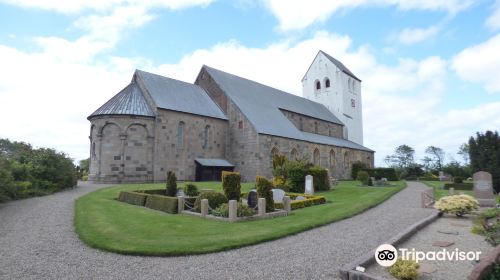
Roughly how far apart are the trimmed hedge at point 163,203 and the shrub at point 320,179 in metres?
11.6

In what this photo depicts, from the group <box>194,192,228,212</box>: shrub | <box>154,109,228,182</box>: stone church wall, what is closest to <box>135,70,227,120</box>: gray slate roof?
<box>154,109,228,182</box>: stone church wall

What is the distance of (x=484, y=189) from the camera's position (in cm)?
1669

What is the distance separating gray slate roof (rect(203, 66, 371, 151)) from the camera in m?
32.4

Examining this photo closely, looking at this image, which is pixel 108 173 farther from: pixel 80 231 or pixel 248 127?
pixel 80 231

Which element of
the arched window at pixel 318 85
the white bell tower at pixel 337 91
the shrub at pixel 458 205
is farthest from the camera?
the arched window at pixel 318 85

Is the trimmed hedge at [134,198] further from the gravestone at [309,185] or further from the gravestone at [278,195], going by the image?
the gravestone at [309,185]

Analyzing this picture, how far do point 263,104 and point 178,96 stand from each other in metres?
10.5

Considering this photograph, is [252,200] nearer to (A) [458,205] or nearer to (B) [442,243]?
(B) [442,243]

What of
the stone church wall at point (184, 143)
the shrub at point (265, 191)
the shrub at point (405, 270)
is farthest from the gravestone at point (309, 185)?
the shrub at point (405, 270)

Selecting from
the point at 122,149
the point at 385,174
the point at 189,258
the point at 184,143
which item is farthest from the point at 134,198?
the point at 385,174

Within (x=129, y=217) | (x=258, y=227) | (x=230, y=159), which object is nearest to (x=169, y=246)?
(x=258, y=227)

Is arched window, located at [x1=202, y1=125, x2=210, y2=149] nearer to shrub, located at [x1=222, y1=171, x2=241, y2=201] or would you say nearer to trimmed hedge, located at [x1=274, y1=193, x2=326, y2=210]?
trimmed hedge, located at [x1=274, y1=193, x2=326, y2=210]

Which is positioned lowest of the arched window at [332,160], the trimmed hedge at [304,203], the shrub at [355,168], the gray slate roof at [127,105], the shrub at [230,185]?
the trimmed hedge at [304,203]

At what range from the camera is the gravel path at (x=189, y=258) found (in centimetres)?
631
